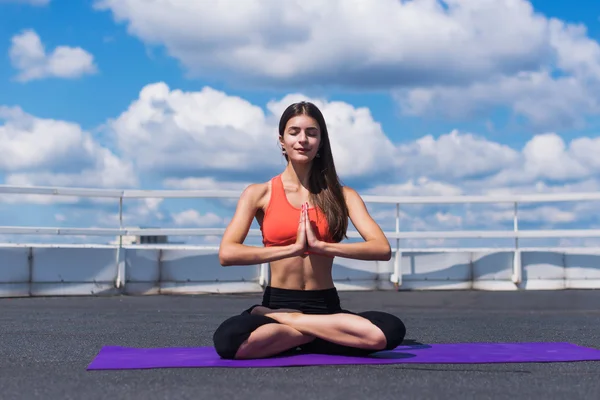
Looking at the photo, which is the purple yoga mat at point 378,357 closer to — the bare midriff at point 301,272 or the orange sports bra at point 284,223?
the bare midriff at point 301,272

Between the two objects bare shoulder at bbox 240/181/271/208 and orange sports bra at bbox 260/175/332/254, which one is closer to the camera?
orange sports bra at bbox 260/175/332/254

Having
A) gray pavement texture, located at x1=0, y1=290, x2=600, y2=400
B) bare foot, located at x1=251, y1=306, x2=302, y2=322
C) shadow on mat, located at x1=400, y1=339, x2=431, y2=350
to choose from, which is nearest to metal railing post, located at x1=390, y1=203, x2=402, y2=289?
gray pavement texture, located at x1=0, y1=290, x2=600, y2=400

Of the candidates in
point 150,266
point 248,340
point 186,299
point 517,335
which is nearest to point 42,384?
point 248,340

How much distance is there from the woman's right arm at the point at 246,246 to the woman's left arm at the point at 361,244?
127 millimetres

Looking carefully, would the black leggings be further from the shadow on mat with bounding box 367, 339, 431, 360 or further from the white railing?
the white railing

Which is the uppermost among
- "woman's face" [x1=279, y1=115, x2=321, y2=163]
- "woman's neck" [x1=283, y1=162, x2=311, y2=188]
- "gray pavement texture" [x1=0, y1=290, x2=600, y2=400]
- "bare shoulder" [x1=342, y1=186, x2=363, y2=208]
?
"woman's face" [x1=279, y1=115, x2=321, y2=163]

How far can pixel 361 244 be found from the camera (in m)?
4.18

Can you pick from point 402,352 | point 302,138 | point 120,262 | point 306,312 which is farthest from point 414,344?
point 120,262

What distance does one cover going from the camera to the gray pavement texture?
10.6 ft

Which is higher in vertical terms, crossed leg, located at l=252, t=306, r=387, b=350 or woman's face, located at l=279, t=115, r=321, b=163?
woman's face, located at l=279, t=115, r=321, b=163

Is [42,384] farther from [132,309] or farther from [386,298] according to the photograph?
[386,298]

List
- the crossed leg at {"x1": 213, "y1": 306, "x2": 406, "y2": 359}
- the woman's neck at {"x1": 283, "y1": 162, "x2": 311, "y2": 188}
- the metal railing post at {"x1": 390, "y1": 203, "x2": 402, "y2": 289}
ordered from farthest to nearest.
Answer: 1. the metal railing post at {"x1": 390, "y1": 203, "x2": 402, "y2": 289}
2. the woman's neck at {"x1": 283, "y1": 162, "x2": 311, "y2": 188}
3. the crossed leg at {"x1": 213, "y1": 306, "x2": 406, "y2": 359}

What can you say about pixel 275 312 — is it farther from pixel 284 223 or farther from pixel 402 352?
pixel 402 352

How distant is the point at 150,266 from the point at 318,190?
18.7ft
